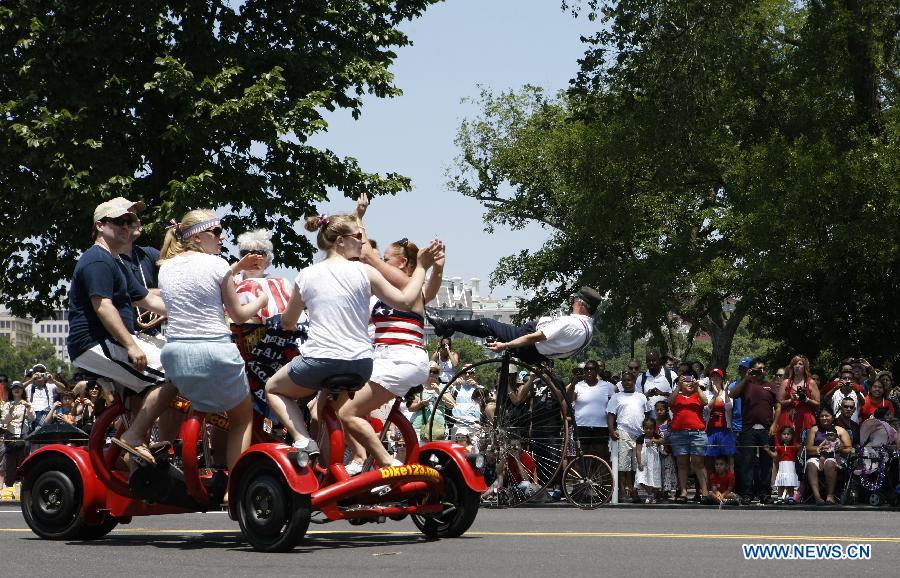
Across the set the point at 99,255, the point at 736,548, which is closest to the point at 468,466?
the point at 736,548

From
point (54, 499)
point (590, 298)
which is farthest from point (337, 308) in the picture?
point (590, 298)

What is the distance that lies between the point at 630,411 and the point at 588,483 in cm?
349

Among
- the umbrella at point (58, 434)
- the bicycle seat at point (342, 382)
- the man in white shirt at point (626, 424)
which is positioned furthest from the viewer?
the man in white shirt at point (626, 424)

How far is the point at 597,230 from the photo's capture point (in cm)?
4562

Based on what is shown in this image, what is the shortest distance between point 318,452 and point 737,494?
38.8 feet

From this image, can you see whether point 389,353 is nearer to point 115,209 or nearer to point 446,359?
point 115,209

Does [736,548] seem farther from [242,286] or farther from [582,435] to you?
[582,435]

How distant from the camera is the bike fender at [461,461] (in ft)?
35.7

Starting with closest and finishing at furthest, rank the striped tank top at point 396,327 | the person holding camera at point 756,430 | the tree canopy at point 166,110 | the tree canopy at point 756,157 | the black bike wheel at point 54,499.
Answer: the black bike wheel at point 54,499
the striped tank top at point 396,327
the person holding camera at point 756,430
the tree canopy at point 166,110
the tree canopy at point 756,157

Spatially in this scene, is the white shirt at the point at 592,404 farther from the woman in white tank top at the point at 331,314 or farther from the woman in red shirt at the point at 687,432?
the woman in white tank top at the point at 331,314

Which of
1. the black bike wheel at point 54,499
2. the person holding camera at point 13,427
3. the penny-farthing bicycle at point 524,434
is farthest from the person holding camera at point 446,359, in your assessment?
the black bike wheel at point 54,499

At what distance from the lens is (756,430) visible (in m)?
21.3

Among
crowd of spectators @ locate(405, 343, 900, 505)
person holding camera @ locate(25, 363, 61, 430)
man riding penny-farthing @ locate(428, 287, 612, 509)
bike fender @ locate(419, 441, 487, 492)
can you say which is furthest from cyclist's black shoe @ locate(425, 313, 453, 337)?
person holding camera @ locate(25, 363, 61, 430)

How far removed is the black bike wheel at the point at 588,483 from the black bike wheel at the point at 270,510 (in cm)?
792
